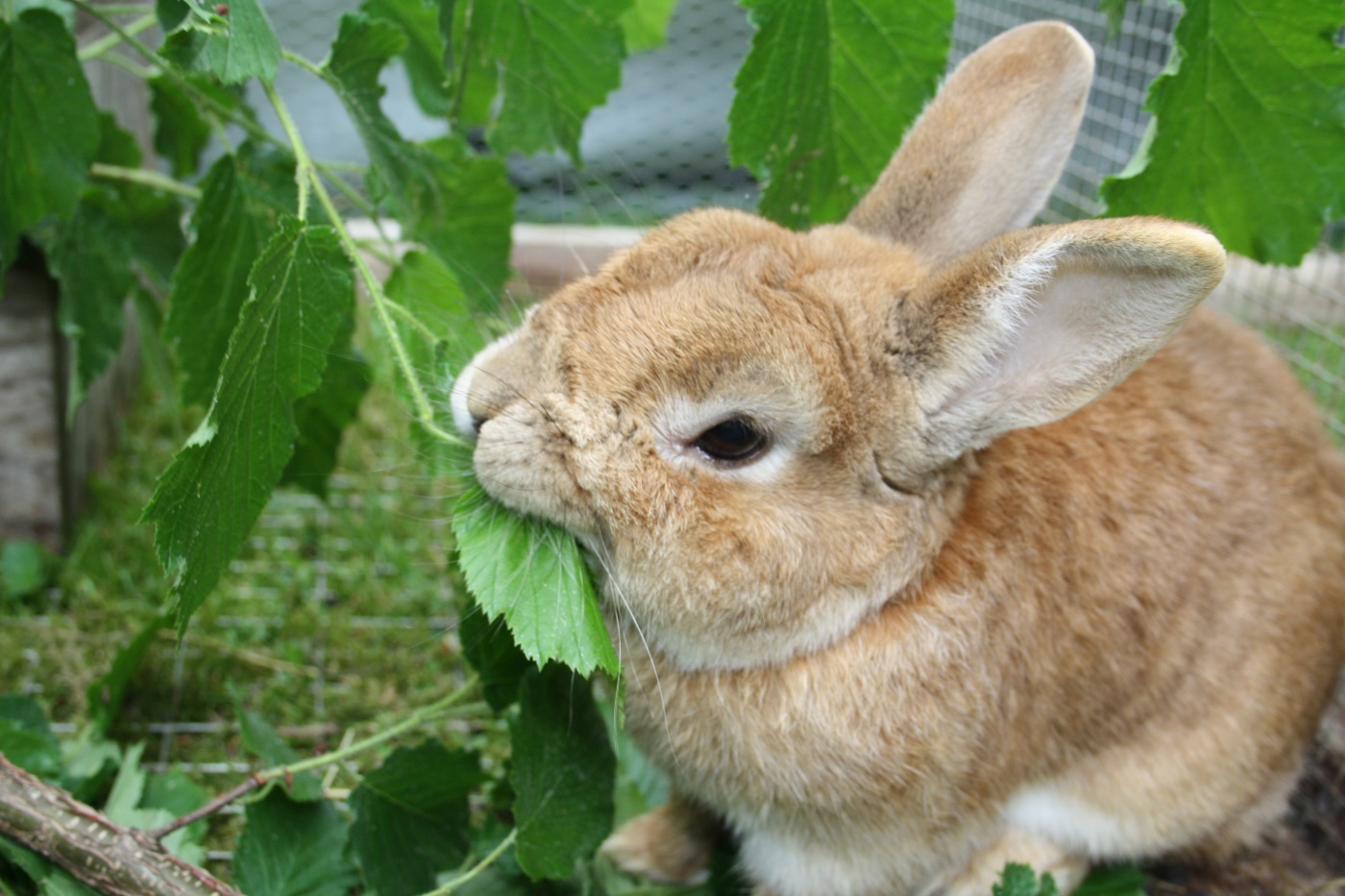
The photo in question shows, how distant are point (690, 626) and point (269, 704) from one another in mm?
1217

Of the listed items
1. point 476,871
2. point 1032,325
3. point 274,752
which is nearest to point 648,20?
point 1032,325

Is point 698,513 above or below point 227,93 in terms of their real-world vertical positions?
below

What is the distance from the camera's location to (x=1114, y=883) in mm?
2107

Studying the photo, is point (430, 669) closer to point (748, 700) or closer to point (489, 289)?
point (489, 289)

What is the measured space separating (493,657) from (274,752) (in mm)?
455

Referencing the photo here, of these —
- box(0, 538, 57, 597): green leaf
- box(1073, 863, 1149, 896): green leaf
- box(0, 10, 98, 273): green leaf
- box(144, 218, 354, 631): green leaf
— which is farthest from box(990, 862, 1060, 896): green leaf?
box(0, 538, 57, 597): green leaf

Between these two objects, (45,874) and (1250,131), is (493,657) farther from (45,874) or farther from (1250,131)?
(1250,131)

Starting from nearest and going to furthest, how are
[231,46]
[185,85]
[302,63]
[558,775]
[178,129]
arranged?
[231,46] → [302,63] → [558,775] → [185,85] → [178,129]

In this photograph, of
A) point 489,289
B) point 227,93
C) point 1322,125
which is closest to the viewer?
point 1322,125

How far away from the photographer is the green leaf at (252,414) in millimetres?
1462

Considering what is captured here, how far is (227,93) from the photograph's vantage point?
237 centimetres

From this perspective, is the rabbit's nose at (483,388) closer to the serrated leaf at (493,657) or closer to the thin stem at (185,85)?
the serrated leaf at (493,657)

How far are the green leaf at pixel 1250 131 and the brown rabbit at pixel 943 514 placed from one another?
18cm

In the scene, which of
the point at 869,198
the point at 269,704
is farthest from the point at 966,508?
the point at 269,704
